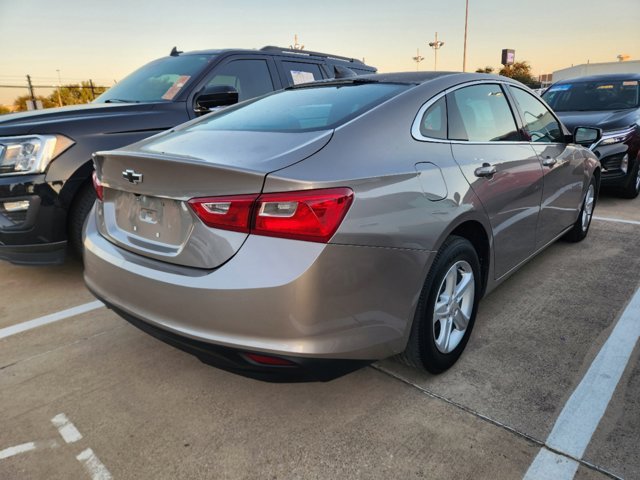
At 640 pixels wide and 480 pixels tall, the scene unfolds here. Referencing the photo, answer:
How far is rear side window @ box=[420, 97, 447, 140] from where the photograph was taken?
242 centimetres

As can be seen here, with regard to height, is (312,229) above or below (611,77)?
below

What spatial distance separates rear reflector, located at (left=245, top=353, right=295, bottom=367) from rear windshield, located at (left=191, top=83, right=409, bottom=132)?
102 cm

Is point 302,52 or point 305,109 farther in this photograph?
point 302,52

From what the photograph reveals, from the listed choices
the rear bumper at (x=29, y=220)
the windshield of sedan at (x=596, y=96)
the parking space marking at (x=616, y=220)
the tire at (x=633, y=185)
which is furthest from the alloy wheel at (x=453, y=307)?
the windshield of sedan at (x=596, y=96)

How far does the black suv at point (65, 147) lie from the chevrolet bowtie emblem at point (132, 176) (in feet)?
5.67

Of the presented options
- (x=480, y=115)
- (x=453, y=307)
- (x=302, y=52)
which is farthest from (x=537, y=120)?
(x=302, y=52)

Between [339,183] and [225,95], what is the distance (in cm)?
286

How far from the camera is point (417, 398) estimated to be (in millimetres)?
2402

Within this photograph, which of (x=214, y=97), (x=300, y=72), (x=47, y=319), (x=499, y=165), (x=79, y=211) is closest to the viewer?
(x=499, y=165)

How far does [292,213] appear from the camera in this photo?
180 cm

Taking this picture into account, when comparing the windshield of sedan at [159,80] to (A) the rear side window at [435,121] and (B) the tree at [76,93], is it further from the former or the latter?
(B) the tree at [76,93]

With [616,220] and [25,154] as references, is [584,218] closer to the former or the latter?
[616,220]

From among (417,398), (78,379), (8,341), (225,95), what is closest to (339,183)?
(417,398)

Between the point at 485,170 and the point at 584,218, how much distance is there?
271 cm
